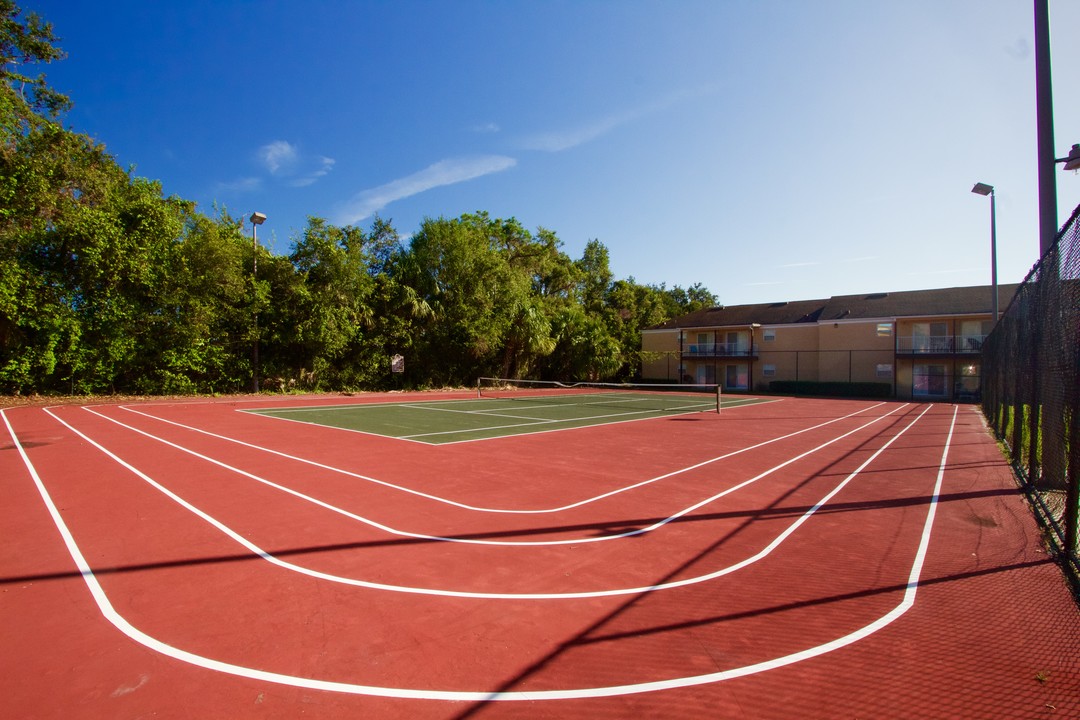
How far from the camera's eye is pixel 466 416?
68.4ft

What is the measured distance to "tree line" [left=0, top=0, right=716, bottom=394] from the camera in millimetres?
22484

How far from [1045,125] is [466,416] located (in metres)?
17.7

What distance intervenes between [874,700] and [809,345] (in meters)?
43.7

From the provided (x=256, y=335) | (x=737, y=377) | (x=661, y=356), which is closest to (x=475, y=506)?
(x=256, y=335)

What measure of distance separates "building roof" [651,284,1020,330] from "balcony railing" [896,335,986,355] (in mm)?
1747

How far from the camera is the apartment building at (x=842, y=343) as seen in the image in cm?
3622

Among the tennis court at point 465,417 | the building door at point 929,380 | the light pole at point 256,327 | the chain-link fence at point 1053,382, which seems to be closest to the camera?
the chain-link fence at point 1053,382

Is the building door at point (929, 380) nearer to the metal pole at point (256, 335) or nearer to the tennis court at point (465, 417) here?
the tennis court at point (465, 417)

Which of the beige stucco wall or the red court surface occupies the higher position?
the beige stucco wall

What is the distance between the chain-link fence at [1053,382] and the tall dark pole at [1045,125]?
22.3 inches

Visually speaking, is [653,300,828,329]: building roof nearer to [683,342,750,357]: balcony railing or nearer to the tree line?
[683,342,750,357]: balcony railing

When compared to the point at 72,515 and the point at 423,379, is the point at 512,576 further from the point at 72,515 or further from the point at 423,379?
the point at 423,379

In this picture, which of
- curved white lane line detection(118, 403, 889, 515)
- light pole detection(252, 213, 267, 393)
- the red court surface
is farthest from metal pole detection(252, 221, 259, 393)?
the red court surface

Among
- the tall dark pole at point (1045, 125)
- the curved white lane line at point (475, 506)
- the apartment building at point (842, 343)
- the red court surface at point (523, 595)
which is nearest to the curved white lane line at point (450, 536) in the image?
the red court surface at point (523, 595)
